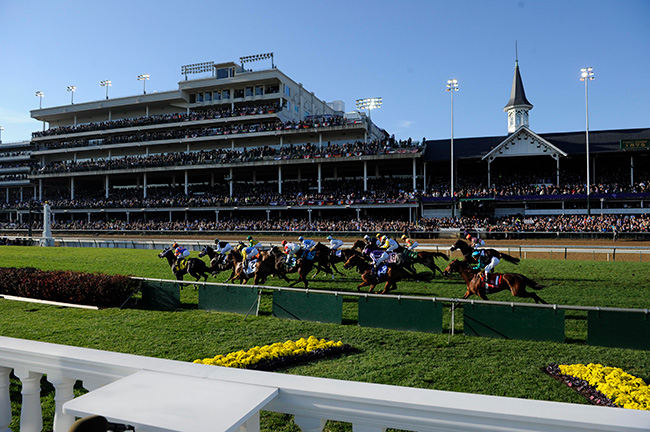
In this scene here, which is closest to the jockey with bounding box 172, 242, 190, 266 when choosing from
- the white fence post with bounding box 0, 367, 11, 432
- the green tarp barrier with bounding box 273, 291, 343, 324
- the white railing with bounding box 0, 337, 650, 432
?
the green tarp barrier with bounding box 273, 291, 343, 324

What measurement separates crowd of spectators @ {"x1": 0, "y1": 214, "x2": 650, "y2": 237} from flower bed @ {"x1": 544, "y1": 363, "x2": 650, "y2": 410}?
20265 mm

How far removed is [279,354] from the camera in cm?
670

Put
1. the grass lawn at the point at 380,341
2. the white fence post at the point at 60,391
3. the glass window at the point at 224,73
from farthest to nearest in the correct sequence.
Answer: the glass window at the point at 224,73, the grass lawn at the point at 380,341, the white fence post at the point at 60,391

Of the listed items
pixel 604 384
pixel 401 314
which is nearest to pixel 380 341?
pixel 401 314

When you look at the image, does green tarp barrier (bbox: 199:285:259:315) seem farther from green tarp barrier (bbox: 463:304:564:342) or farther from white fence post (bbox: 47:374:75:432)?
white fence post (bbox: 47:374:75:432)

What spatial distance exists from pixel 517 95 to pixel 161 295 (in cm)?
4347

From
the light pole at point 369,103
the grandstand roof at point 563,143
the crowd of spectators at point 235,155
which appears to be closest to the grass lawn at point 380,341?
the grandstand roof at point 563,143

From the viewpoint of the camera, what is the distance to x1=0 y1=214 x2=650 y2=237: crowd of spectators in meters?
25.9

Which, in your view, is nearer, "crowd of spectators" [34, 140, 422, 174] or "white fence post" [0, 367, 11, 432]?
"white fence post" [0, 367, 11, 432]

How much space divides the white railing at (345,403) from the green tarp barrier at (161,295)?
877 centimetres

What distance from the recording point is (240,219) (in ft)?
127

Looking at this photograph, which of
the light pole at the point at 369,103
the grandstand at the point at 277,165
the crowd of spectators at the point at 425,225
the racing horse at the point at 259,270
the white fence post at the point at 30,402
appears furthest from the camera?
the light pole at the point at 369,103

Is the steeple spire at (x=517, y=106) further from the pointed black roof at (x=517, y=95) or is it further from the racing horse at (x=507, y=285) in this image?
the racing horse at (x=507, y=285)

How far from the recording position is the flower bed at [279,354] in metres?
6.21
